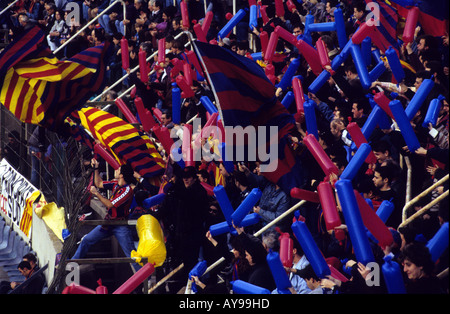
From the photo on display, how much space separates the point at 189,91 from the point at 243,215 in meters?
3.89

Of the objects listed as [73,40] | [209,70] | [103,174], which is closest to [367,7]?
[209,70]

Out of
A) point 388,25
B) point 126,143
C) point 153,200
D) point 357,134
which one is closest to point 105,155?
point 126,143

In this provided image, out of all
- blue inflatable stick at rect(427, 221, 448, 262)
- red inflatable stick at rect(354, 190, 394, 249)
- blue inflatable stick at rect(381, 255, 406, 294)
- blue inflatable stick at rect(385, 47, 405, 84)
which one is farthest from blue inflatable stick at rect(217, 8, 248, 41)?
blue inflatable stick at rect(381, 255, 406, 294)

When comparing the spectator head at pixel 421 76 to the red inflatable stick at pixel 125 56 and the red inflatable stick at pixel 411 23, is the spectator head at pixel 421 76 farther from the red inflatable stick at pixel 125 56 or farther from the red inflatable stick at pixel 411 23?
the red inflatable stick at pixel 125 56

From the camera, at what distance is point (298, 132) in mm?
10352

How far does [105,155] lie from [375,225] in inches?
219

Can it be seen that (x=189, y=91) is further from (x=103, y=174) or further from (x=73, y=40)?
(x=73, y=40)

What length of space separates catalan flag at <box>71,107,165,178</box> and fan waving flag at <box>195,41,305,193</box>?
7.35 feet

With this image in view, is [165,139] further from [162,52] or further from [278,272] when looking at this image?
[278,272]

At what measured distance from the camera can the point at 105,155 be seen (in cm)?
1229

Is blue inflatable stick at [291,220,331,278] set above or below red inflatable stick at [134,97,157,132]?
above

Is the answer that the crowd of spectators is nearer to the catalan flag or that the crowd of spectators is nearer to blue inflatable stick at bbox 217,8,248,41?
blue inflatable stick at bbox 217,8,248,41

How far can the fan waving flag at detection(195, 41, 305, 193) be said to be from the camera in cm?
953

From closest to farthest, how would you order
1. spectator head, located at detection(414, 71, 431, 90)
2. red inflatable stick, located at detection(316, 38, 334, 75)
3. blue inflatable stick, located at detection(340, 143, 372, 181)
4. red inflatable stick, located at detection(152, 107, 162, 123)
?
1. blue inflatable stick, located at detection(340, 143, 372, 181)
2. spectator head, located at detection(414, 71, 431, 90)
3. red inflatable stick, located at detection(316, 38, 334, 75)
4. red inflatable stick, located at detection(152, 107, 162, 123)
